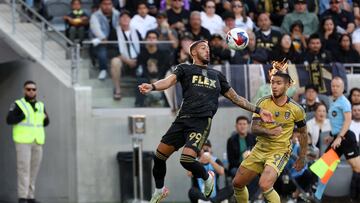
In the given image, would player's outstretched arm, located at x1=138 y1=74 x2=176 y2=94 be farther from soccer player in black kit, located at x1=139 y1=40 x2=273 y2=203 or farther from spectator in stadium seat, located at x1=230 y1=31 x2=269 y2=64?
spectator in stadium seat, located at x1=230 y1=31 x2=269 y2=64

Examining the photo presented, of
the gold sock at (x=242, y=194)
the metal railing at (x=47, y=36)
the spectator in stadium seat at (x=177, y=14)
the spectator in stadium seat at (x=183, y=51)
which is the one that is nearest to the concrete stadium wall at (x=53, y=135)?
the metal railing at (x=47, y=36)

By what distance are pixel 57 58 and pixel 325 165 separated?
597cm

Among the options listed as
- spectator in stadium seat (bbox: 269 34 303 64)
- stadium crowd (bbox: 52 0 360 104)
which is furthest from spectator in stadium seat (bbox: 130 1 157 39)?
spectator in stadium seat (bbox: 269 34 303 64)

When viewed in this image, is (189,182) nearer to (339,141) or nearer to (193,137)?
(339,141)

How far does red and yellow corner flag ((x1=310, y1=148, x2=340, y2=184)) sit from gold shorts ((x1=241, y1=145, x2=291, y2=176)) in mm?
4373

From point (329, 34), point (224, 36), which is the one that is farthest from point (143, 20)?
point (329, 34)

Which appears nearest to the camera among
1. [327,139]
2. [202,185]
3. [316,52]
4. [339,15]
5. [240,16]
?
[202,185]

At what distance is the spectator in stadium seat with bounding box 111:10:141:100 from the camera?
21.5m

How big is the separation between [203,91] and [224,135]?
275 inches

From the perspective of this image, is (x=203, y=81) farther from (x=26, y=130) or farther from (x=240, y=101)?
(x=26, y=130)

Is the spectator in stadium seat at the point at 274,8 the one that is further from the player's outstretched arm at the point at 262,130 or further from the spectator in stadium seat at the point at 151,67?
the player's outstretched arm at the point at 262,130

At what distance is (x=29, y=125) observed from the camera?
20.7 metres

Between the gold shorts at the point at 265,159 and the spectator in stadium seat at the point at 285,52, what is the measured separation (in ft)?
23.2

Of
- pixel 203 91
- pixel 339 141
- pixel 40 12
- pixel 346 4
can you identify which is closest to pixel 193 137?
pixel 203 91
